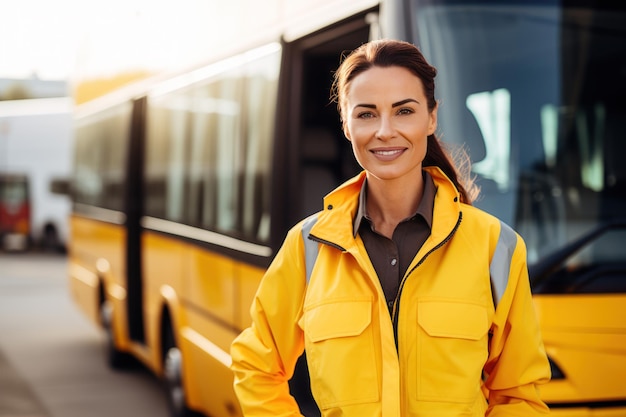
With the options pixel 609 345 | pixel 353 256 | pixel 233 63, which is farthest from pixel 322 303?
pixel 233 63

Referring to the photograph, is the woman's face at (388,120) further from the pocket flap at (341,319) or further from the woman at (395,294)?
the pocket flap at (341,319)

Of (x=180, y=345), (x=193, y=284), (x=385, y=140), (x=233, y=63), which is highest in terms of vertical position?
(x=233, y=63)

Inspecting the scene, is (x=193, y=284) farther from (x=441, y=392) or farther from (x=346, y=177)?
(x=441, y=392)

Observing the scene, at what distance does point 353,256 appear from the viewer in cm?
233

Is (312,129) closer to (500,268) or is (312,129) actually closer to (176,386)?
(176,386)

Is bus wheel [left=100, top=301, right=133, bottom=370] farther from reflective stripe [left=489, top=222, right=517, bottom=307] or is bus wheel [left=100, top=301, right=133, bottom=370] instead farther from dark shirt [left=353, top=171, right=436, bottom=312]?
reflective stripe [left=489, top=222, right=517, bottom=307]

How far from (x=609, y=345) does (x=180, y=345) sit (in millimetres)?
3508

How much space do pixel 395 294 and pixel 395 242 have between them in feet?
0.42

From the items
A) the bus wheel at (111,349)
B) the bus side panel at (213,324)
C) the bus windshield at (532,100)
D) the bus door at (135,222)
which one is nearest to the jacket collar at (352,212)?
the bus windshield at (532,100)

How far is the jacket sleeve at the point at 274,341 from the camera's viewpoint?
97.7 inches

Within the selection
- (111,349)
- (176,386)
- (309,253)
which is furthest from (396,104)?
(111,349)

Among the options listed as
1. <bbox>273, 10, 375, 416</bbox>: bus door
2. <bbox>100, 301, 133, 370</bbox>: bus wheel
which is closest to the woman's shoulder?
<bbox>273, 10, 375, 416</bbox>: bus door

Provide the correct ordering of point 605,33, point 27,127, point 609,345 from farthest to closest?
point 27,127, point 605,33, point 609,345

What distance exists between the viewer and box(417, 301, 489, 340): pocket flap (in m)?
2.25
